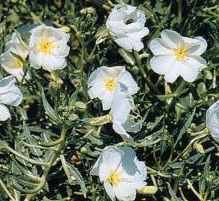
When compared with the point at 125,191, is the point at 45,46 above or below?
above

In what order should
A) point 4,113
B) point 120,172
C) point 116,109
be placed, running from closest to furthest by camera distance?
point 116,109 < point 120,172 < point 4,113

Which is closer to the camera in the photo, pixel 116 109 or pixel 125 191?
pixel 116 109

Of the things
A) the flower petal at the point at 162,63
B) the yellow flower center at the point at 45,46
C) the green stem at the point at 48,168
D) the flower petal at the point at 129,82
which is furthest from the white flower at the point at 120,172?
the yellow flower center at the point at 45,46

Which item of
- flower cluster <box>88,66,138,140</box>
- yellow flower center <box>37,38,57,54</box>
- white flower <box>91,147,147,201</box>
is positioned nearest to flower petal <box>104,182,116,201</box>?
white flower <box>91,147,147,201</box>

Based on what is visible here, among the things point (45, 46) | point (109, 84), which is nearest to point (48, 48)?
point (45, 46)

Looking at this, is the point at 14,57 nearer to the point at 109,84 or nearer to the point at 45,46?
the point at 45,46

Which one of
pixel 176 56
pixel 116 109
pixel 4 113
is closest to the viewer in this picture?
pixel 116 109

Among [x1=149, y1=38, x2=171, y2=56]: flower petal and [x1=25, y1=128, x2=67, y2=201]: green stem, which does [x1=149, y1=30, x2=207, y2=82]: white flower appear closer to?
[x1=149, y1=38, x2=171, y2=56]: flower petal

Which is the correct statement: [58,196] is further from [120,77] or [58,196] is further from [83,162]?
[120,77]

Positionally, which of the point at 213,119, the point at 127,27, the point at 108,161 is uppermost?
the point at 127,27
